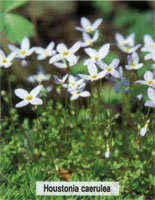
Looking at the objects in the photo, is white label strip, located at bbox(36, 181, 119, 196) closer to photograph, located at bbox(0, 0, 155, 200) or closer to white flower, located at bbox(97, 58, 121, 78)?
photograph, located at bbox(0, 0, 155, 200)

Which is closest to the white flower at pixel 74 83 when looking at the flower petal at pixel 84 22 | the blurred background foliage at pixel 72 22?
the flower petal at pixel 84 22

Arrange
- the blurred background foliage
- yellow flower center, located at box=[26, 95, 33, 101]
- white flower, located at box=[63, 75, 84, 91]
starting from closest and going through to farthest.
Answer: yellow flower center, located at box=[26, 95, 33, 101], white flower, located at box=[63, 75, 84, 91], the blurred background foliage

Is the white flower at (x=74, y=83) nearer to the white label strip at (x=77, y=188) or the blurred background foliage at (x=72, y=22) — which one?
the white label strip at (x=77, y=188)

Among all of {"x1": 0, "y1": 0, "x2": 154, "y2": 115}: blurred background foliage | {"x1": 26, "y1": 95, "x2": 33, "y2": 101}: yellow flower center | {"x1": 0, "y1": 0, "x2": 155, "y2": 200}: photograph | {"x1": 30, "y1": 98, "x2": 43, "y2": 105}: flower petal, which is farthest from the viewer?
{"x1": 0, "y1": 0, "x2": 154, "y2": 115}: blurred background foliage

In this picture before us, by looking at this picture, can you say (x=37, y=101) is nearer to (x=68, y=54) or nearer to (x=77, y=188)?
(x=68, y=54)

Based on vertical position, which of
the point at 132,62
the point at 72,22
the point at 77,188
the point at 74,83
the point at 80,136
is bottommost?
the point at 77,188

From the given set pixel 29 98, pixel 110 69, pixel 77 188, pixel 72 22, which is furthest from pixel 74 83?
pixel 72 22

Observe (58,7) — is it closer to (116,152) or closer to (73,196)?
(116,152)

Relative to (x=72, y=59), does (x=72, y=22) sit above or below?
above

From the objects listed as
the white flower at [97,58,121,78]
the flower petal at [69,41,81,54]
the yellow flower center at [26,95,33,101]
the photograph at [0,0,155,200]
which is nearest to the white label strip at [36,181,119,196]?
the photograph at [0,0,155,200]

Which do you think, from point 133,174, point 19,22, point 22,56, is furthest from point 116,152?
point 19,22
